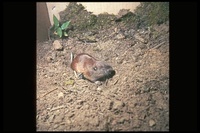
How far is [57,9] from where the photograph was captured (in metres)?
4.73

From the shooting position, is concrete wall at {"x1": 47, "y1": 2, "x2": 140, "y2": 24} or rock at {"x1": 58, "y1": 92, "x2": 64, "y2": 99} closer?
rock at {"x1": 58, "y1": 92, "x2": 64, "y2": 99}

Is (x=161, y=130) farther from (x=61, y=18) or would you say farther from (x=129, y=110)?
(x=61, y=18)

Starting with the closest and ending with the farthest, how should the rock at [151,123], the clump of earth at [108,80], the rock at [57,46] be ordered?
the rock at [151,123] → the clump of earth at [108,80] → the rock at [57,46]

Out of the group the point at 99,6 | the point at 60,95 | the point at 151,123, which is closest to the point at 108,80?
the point at 60,95

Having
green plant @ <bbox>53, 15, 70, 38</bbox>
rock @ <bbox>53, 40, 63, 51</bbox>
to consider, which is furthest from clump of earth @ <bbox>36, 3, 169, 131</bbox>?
green plant @ <bbox>53, 15, 70, 38</bbox>

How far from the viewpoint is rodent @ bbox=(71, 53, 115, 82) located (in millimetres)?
3666

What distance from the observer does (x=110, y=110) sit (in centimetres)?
319

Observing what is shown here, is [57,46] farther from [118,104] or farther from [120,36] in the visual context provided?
[118,104]

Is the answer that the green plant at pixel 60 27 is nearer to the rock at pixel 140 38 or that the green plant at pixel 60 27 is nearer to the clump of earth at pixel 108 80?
the clump of earth at pixel 108 80

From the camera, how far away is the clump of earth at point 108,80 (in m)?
3.09

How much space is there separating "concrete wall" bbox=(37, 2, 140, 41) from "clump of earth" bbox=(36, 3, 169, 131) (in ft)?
0.30

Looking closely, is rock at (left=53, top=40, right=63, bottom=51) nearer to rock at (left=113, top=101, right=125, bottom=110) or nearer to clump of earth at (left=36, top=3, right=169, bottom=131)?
clump of earth at (left=36, top=3, right=169, bottom=131)

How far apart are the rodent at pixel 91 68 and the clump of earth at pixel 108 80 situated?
0.09 meters

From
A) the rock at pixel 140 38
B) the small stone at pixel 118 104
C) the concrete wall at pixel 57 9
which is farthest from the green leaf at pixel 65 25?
the small stone at pixel 118 104
